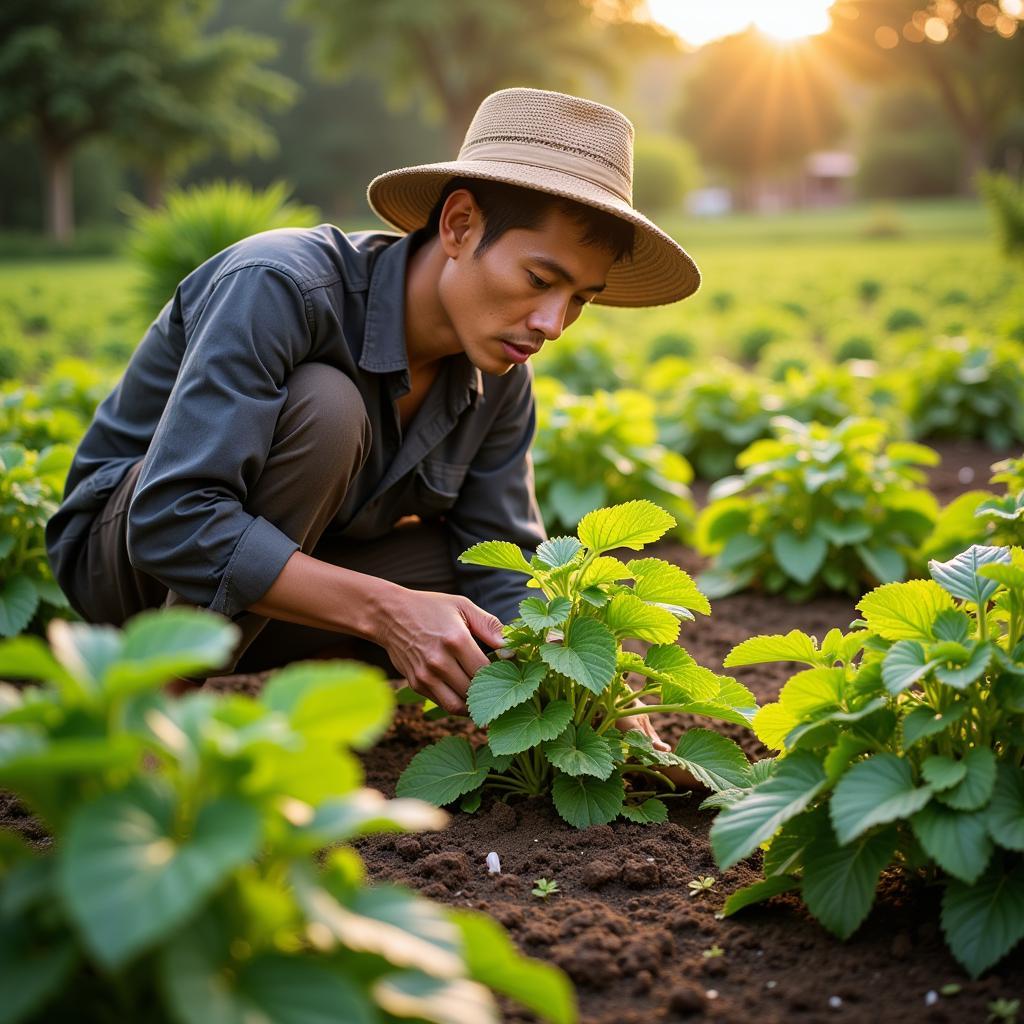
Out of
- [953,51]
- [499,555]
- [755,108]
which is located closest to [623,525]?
[499,555]

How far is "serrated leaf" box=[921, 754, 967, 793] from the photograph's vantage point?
1.51 m

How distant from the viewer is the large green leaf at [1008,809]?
1487 millimetres

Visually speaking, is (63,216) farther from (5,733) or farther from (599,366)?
(5,733)

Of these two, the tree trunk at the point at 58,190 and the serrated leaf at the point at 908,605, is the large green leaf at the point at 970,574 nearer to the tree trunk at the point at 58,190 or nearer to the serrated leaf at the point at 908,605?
the serrated leaf at the point at 908,605

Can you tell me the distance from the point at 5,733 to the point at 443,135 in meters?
47.2

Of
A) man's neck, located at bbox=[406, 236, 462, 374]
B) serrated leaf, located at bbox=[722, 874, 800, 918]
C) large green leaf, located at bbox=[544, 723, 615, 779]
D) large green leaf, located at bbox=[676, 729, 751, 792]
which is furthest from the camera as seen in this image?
man's neck, located at bbox=[406, 236, 462, 374]

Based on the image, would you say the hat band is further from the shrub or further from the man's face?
the shrub

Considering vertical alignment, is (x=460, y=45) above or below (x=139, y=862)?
below

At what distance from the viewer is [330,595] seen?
2029 millimetres

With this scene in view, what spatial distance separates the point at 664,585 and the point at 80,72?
29489 mm

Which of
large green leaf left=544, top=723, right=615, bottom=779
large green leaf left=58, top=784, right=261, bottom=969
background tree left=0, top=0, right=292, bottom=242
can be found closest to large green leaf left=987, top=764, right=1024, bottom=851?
large green leaf left=544, top=723, right=615, bottom=779

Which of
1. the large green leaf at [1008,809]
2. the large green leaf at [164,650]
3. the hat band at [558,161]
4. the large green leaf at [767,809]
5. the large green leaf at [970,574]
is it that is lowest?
the large green leaf at [767,809]

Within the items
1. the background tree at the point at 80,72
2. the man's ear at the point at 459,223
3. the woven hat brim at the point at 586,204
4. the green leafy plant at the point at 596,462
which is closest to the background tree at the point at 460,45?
the background tree at the point at 80,72

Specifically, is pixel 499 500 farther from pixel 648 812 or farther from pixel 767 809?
pixel 767 809
